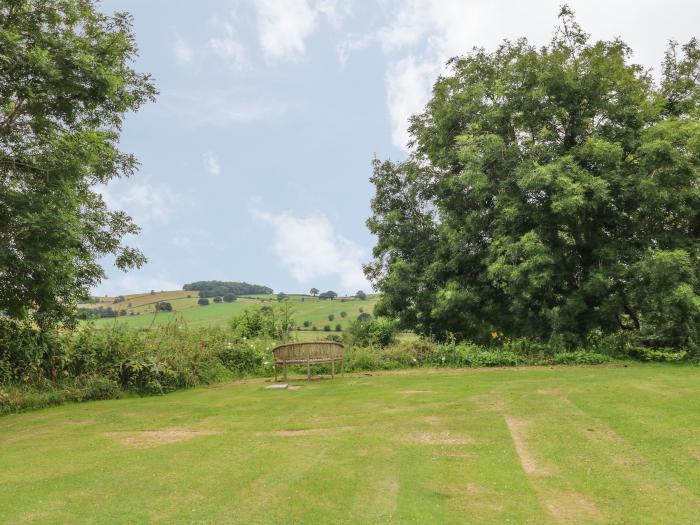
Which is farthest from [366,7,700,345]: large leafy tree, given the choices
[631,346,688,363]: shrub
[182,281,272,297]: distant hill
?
[182,281,272,297]: distant hill

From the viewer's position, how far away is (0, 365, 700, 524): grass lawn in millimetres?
3990

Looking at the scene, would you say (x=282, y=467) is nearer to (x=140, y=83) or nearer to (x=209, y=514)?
(x=209, y=514)

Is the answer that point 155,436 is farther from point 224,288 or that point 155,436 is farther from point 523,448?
point 224,288

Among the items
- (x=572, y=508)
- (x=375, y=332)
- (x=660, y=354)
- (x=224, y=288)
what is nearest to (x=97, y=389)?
(x=375, y=332)

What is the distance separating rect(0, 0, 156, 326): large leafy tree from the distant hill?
80.2 ft

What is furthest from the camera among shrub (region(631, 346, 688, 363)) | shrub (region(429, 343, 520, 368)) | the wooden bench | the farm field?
the farm field

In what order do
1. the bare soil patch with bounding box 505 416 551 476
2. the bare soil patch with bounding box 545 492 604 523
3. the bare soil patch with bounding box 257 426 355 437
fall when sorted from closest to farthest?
the bare soil patch with bounding box 545 492 604 523 → the bare soil patch with bounding box 505 416 551 476 → the bare soil patch with bounding box 257 426 355 437

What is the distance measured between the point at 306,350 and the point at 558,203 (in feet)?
23.7

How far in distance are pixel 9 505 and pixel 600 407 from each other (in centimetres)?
683

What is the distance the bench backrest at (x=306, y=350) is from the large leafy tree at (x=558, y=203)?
486 cm

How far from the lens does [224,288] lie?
121ft

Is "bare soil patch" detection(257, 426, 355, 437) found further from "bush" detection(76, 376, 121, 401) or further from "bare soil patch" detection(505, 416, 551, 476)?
"bush" detection(76, 376, 121, 401)

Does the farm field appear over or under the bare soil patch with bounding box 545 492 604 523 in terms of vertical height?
over

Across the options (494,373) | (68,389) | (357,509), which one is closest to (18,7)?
(68,389)
